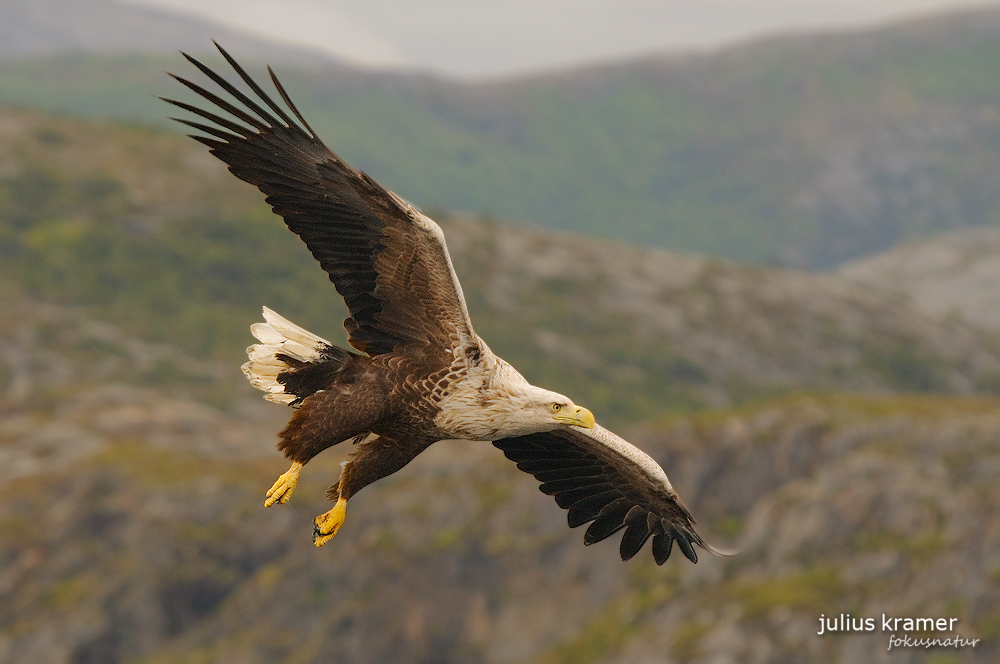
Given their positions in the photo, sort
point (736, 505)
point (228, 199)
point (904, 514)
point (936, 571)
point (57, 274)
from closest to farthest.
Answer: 1. point (936, 571)
2. point (904, 514)
3. point (736, 505)
4. point (57, 274)
5. point (228, 199)

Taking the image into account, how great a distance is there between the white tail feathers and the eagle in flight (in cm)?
1

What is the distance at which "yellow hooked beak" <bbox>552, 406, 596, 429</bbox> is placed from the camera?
1286 centimetres

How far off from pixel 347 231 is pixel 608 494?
520 centimetres

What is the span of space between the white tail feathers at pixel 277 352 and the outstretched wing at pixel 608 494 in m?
3.40

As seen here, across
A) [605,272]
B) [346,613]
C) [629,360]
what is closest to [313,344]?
[346,613]

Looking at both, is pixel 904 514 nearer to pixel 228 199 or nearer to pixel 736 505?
pixel 736 505

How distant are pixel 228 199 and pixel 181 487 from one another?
2089 inches

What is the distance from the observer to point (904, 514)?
140ft

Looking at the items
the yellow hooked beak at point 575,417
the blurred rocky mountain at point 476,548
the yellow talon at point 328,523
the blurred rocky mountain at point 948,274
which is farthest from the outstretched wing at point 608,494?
the blurred rocky mountain at point 948,274

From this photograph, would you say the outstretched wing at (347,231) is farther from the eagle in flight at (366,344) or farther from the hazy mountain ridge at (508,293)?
the hazy mountain ridge at (508,293)

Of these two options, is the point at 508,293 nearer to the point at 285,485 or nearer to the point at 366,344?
the point at 366,344

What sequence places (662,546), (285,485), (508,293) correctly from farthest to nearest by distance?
(508,293) < (662,546) < (285,485)

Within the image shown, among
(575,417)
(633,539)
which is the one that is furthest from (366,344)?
(633,539)

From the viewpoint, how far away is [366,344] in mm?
12805
